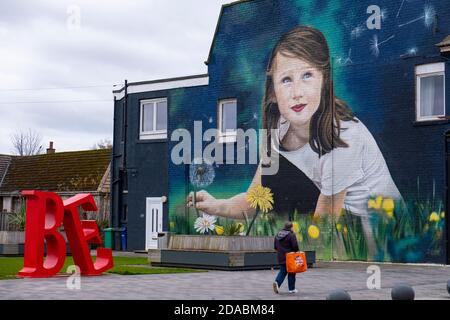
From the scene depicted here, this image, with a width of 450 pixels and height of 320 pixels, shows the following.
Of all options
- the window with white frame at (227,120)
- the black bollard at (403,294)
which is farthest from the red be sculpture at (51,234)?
the window with white frame at (227,120)

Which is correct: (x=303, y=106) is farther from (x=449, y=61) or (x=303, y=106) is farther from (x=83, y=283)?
(x=83, y=283)

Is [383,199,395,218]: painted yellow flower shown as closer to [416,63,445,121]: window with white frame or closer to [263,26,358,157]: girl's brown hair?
[263,26,358,157]: girl's brown hair

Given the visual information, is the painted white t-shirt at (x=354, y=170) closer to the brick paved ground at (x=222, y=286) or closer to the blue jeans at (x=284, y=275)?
the brick paved ground at (x=222, y=286)

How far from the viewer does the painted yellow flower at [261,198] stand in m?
31.5

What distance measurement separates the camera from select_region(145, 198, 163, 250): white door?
35062 mm

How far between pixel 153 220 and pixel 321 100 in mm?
9921

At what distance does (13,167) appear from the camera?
50.8 m

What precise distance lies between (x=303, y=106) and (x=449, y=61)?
19.9 feet

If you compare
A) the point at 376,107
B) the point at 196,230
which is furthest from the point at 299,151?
the point at 196,230

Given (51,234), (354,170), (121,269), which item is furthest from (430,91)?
(51,234)

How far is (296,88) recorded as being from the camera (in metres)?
30.8

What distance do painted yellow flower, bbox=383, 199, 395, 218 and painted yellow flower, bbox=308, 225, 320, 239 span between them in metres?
3.00

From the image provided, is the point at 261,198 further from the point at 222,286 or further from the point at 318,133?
the point at 222,286

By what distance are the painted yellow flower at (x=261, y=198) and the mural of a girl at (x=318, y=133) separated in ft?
0.92
